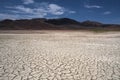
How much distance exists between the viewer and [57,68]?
4680 millimetres

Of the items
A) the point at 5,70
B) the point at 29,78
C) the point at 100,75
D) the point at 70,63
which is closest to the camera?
the point at 29,78

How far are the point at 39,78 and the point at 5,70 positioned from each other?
4.37 feet

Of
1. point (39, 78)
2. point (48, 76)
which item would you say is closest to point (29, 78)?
point (39, 78)

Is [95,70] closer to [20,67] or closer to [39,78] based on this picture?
[39,78]

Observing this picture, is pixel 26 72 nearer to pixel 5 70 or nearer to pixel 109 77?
pixel 5 70

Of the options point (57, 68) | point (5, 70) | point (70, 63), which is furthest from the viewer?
point (70, 63)

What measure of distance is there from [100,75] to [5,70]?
308 centimetres

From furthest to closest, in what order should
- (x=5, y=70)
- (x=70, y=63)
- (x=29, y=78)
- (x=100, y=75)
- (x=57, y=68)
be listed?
1. (x=70, y=63)
2. (x=57, y=68)
3. (x=5, y=70)
4. (x=100, y=75)
5. (x=29, y=78)

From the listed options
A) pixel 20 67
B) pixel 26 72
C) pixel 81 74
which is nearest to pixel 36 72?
pixel 26 72

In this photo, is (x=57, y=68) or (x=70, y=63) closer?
(x=57, y=68)

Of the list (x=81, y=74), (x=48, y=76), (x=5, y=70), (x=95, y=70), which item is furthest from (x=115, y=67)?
(x=5, y=70)

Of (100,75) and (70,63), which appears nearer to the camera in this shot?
(100,75)

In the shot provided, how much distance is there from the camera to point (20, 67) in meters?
4.70

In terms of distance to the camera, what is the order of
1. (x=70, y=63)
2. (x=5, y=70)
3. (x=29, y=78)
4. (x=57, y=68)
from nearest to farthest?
(x=29, y=78) < (x=5, y=70) < (x=57, y=68) < (x=70, y=63)
